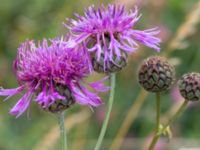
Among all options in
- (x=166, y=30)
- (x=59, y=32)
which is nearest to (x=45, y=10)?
(x=59, y=32)

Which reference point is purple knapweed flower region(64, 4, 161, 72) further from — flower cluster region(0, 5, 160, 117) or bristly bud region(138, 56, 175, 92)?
bristly bud region(138, 56, 175, 92)

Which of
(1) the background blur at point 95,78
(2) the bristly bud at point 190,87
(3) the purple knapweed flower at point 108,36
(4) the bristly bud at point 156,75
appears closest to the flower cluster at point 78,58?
(3) the purple knapweed flower at point 108,36

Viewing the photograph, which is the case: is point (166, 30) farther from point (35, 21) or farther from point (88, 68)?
point (88, 68)

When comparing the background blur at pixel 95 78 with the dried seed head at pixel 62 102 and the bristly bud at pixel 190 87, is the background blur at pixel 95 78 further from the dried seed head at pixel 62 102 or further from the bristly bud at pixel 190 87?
the dried seed head at pixel 62 102

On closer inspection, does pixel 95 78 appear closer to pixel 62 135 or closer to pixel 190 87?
pixel 190 87

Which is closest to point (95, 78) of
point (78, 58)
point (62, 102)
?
point (78, 58)

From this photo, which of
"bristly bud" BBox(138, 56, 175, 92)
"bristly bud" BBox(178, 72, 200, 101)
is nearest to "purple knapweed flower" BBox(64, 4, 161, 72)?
"bristly bud" BBox(138, 56, 175, 92)
